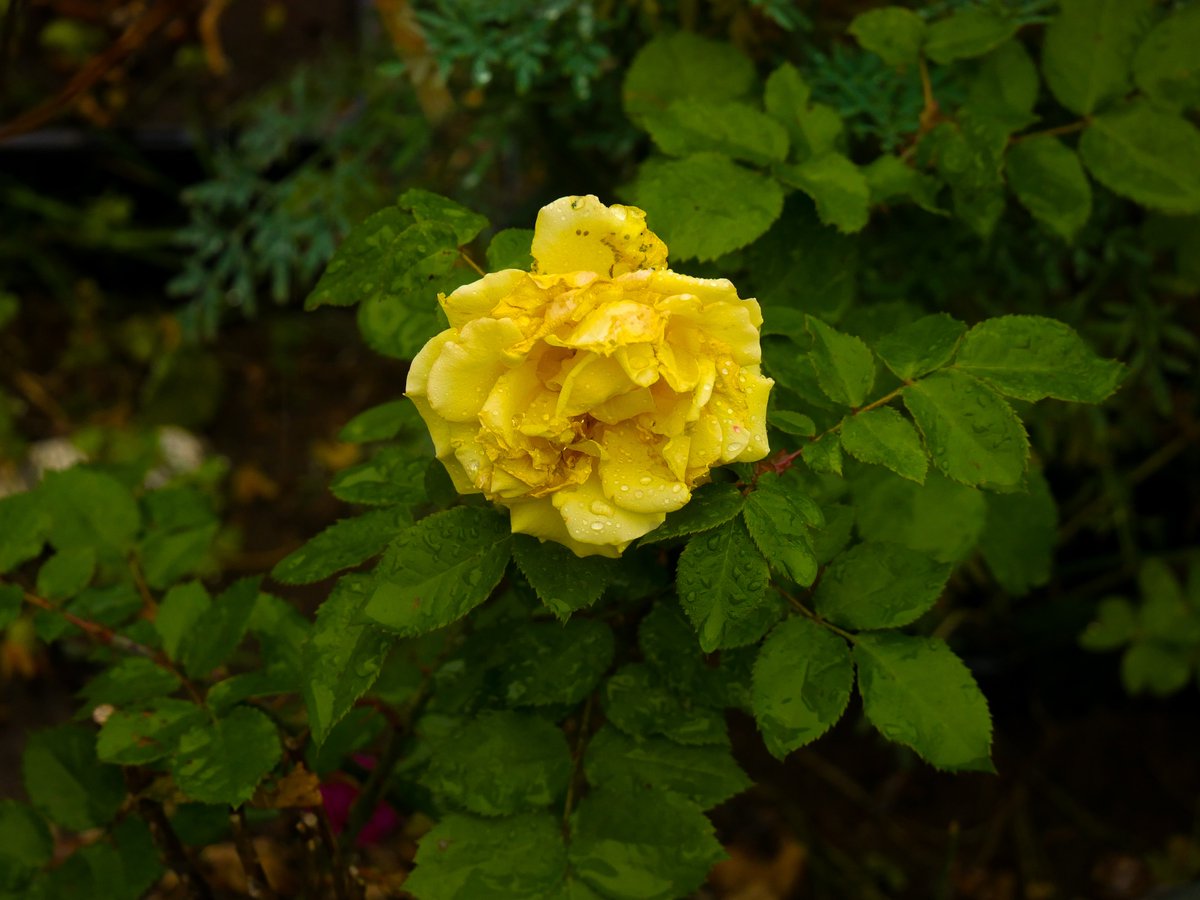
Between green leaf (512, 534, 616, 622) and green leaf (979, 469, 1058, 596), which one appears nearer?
green leaf (512, 534, 616, 622)

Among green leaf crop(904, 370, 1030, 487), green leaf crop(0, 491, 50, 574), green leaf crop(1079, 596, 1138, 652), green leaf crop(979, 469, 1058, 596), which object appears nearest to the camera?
green leaf crop(904, 370, 1030, 487)

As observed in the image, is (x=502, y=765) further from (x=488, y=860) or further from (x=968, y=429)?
(x=968, y=429)

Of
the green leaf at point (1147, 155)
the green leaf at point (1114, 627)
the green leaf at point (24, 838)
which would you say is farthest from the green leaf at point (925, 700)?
the green leaf at point (1114, 627)

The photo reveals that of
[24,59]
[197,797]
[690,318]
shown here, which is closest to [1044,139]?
[690,318]

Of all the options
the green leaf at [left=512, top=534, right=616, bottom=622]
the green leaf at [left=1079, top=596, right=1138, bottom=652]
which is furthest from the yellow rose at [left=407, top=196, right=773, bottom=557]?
the green leaf at [left=1079, top=596, right=1138, bottom=652]

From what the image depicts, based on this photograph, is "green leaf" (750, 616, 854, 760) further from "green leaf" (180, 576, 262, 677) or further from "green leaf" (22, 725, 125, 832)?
"green leaf" (22, 725, 125, 832)

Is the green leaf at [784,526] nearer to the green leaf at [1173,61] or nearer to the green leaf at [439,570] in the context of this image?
the green leaf at [439,570]

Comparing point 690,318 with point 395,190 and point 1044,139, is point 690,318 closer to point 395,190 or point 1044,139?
point 1044,139
